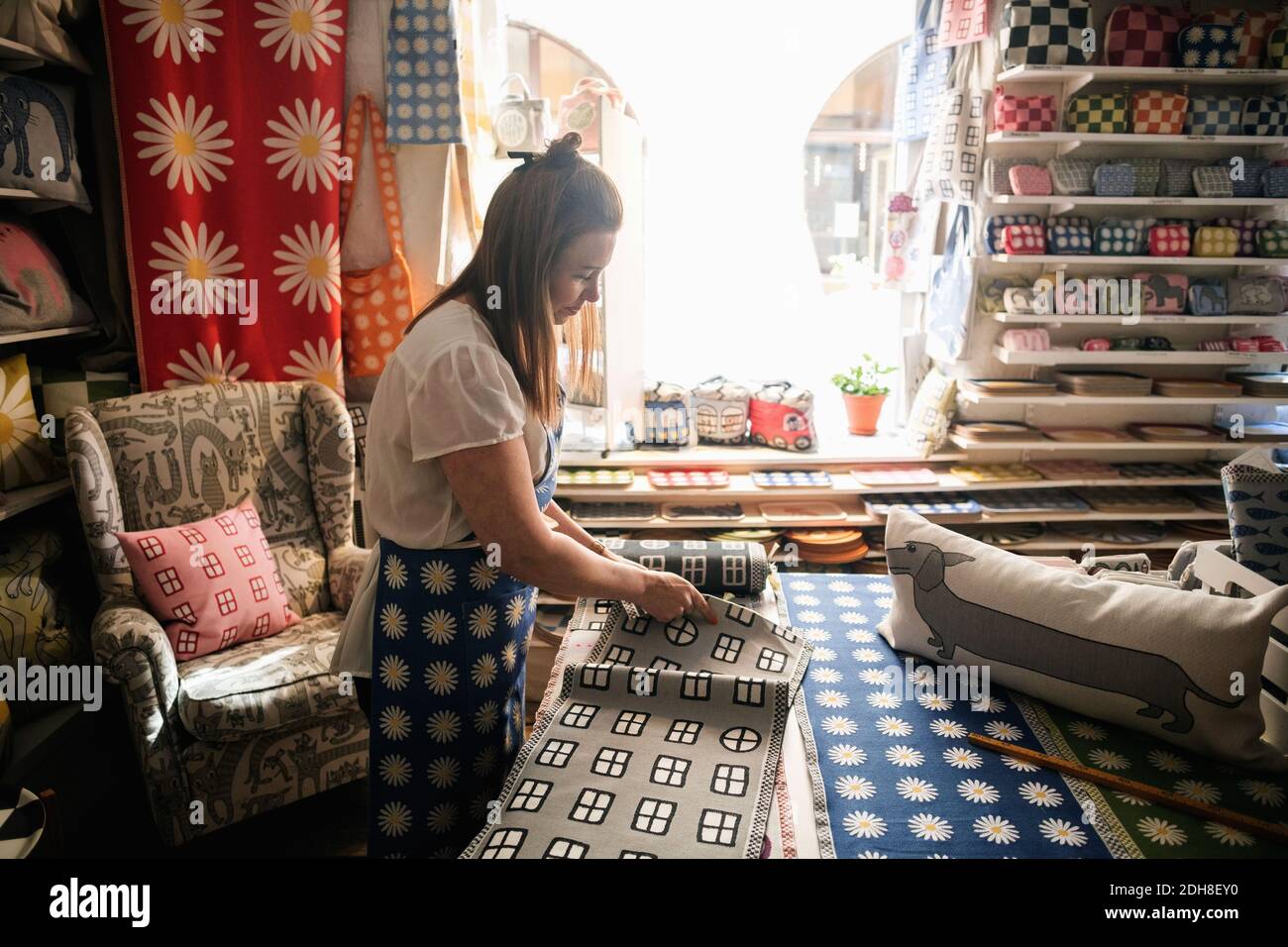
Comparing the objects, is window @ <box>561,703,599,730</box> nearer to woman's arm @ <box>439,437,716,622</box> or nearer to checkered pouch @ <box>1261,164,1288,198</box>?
woman's arm @ <box>439,437,716,622</box>

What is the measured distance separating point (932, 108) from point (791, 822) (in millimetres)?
2888

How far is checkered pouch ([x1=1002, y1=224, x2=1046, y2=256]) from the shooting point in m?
3.07

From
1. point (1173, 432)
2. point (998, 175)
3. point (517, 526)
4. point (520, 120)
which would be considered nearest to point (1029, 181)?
point (998, 175)

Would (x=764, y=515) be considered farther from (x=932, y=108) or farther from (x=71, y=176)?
(x=71, y=176)

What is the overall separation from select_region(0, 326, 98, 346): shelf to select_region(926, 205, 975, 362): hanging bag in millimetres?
2931

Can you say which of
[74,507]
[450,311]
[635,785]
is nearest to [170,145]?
[74,507]

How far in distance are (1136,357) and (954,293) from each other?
26.8 inches

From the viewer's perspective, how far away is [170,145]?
2.66m

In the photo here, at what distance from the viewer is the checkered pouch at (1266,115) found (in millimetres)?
2977

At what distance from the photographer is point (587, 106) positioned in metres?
3.05

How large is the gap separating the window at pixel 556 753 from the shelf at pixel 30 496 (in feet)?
5.98

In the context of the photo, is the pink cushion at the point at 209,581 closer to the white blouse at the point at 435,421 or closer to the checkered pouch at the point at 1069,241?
the white blouse at the point at 435,421

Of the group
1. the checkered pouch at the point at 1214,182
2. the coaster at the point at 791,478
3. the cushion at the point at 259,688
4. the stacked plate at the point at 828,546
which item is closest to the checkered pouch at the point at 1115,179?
the checkered pouch at the point at 1214,182
